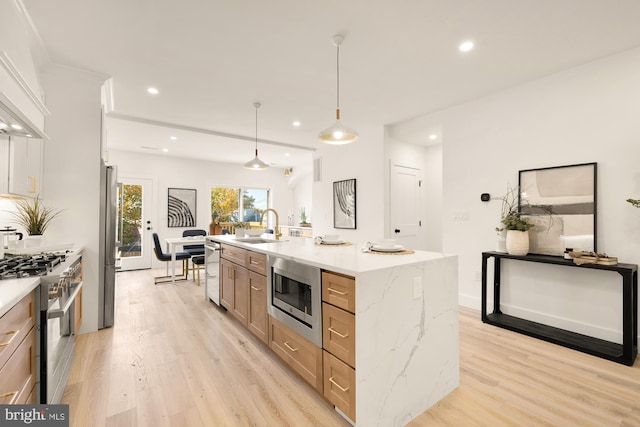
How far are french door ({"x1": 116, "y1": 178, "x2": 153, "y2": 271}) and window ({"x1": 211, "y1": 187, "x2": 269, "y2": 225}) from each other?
4.80ft

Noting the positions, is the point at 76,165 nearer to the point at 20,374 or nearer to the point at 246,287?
the point at 246,287

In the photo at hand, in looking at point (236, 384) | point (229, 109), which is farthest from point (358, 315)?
point (229, 109)

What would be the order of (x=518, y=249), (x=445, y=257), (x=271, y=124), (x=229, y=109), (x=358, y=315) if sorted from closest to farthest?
(x=358, y=315) < (x=445, y=257) < (x=518, y=249) < (x=229, y=109) < (x=271, y=124)

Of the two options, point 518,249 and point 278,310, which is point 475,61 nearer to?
point 518,249

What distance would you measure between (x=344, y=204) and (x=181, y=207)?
13.3 ft

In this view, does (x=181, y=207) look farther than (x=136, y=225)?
Yes

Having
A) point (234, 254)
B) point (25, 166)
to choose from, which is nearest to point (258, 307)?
point (234, 254)

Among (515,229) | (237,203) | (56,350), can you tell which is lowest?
(56,350)

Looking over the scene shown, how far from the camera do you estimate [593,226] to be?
2709 millimetres

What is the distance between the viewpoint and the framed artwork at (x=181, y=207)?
6832mm

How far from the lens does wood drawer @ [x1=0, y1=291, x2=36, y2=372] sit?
112cm

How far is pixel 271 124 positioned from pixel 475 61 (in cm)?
300

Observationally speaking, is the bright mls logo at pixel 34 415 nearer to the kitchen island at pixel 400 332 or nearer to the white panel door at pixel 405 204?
the kitchen island at pixel 400 332

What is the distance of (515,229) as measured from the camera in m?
3.04
